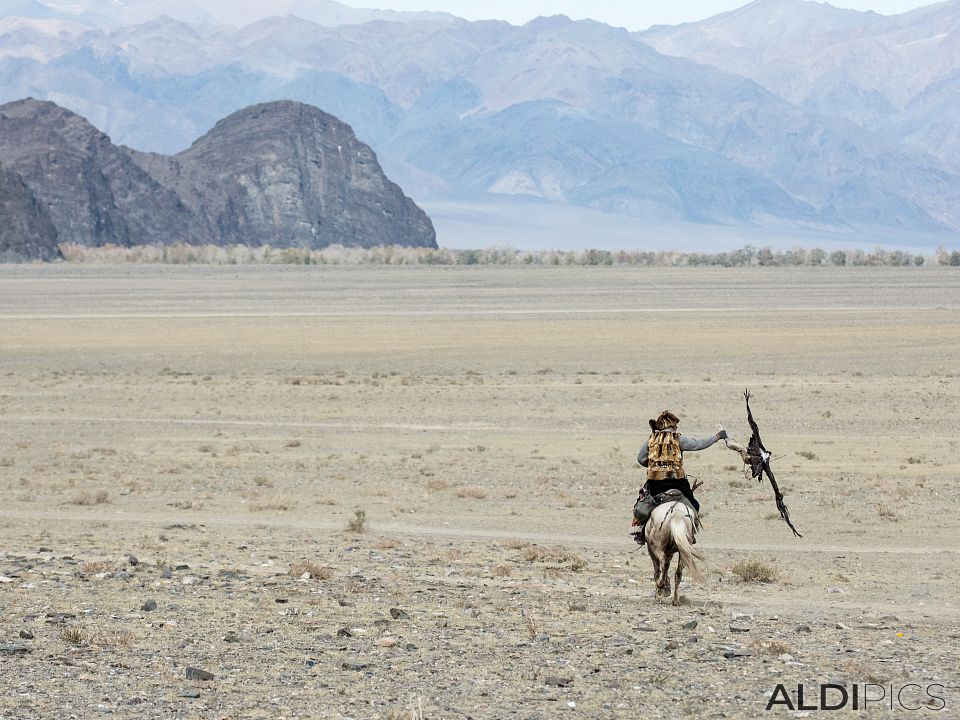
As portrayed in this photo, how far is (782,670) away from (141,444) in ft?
52.1

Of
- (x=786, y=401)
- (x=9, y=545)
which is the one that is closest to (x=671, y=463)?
(x=9, y=545)

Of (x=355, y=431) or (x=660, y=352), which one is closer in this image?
(x=355, y=431)

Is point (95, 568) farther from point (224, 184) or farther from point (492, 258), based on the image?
point (224, 184)

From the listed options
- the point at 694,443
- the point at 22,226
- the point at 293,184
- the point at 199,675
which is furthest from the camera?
the point at 293,184

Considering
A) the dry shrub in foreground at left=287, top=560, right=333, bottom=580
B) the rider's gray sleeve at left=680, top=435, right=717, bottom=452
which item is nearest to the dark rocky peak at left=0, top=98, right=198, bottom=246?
the dry shrub in foreground at left=287, top=560, right=333, bottom=580

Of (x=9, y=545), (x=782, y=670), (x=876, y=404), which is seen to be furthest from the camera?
(x=876, y=404)

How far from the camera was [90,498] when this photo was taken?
1762 cm

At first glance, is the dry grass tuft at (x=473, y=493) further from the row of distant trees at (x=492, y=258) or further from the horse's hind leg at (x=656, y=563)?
the row of distant trees at (x=492, y=258)

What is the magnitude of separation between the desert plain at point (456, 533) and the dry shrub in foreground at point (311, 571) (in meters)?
0.03

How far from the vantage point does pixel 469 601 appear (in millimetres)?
11477

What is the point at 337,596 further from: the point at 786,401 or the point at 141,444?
the point at 786,401

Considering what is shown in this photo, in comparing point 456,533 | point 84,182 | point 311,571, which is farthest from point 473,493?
point 84,182

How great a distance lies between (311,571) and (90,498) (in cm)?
597

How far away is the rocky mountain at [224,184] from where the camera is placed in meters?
155
